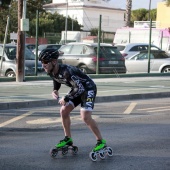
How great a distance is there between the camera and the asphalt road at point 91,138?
25.6 feet

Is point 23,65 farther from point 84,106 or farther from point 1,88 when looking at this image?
point 84,106

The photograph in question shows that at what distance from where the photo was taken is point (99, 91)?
16953 millimetres

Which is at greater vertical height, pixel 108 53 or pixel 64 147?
pixel 108 53

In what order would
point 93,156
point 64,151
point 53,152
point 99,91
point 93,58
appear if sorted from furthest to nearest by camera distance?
point 93,58, point 99,91, point 64,151, point 53,152, point 93,156

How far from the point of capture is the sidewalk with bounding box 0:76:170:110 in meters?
14.2

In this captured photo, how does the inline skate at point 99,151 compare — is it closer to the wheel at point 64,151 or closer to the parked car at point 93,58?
the wheel at point 64,151

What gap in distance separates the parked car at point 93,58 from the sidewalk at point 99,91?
34.7 inches

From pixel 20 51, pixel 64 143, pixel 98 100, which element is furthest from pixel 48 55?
pixel 20 51

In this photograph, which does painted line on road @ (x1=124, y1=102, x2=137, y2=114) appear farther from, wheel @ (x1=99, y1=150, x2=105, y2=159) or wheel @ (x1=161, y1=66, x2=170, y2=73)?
wheel @ (x1=161, y1=66, x2=170, y2=73)

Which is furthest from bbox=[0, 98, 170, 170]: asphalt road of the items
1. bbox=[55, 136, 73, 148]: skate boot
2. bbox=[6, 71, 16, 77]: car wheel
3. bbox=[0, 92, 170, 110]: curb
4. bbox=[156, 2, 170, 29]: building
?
bbox=[156, 2, 170, 29]: building

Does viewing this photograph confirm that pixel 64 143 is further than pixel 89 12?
No

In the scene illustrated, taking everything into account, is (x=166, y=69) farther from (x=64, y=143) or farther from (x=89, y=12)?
(x=89, y=12)

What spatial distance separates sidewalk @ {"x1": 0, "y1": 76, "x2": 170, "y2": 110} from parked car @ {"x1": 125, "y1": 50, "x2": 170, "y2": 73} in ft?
9.71

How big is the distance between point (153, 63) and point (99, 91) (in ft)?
27.6
